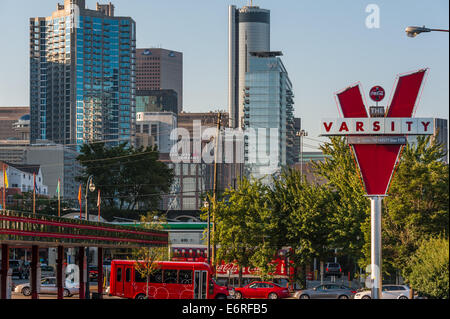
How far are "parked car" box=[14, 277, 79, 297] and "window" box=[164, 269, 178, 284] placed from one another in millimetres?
10758

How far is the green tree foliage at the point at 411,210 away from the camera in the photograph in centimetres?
4694

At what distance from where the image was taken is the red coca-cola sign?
124 feet

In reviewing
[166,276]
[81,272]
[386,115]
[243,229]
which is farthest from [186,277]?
[386,115]

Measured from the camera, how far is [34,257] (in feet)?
126

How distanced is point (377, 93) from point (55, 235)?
17.7 m

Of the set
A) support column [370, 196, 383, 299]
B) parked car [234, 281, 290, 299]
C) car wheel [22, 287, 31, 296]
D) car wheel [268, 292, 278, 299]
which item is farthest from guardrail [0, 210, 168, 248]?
support column [370, 196, 383, 299]

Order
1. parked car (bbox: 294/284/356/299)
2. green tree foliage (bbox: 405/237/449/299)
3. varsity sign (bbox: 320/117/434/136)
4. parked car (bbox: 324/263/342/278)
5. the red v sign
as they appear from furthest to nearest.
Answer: parked car (bbox: 324/263/342/278), parked car (bbox: 294/284/356/299), the red v sign, varsity sign (bbox: 320/117/434/136), green tree foliage (bbox: 405/237/449/299)

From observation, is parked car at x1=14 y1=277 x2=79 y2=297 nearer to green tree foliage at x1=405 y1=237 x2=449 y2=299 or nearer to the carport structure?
the carport structure

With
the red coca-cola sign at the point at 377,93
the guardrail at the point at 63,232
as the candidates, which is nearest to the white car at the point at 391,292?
the guardrail at the point at 63,232

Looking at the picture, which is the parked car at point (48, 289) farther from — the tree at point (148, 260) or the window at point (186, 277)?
the window at point (186, 277)

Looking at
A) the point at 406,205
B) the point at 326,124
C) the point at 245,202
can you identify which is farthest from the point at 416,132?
the point at 245,202

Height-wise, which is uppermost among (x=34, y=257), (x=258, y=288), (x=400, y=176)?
(x=400, y=176)
